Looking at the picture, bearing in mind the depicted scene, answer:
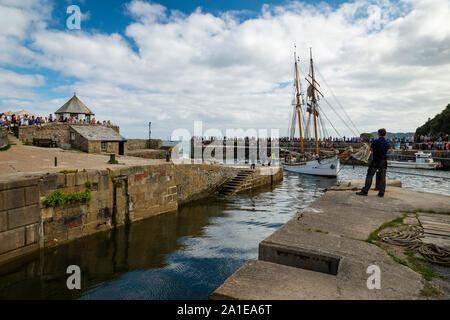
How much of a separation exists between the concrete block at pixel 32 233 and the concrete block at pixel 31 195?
75cm

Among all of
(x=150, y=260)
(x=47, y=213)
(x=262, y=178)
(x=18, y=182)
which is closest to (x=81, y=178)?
(x=47, y=213)

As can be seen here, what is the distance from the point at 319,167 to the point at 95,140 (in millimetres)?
26993

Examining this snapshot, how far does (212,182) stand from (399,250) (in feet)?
55.2

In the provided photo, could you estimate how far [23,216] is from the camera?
8.26 meters

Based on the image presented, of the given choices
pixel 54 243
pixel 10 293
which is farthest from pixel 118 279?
pixel 54 243

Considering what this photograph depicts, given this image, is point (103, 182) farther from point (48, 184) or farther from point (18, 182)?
point (18, 182)

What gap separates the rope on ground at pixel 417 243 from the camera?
12.1 feet

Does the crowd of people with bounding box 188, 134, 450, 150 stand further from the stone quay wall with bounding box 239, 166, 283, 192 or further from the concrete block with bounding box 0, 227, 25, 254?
the concrete block with bounding box 0, 227, 25, 254

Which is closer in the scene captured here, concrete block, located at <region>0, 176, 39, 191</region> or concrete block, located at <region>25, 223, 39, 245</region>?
concrete block, located at <region>0, 176, 39, 191</region>

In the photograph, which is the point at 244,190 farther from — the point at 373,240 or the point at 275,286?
the point at 275,286

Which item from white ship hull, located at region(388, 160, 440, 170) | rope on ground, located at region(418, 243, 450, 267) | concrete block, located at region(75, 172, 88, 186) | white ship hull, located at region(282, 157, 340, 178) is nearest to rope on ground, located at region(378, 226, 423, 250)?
rope on ground, located at region(418, 243, 450, 267)

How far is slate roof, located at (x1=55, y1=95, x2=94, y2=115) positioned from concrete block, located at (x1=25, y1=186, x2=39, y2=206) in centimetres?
2585

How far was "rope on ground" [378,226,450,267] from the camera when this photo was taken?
3.69 meters
